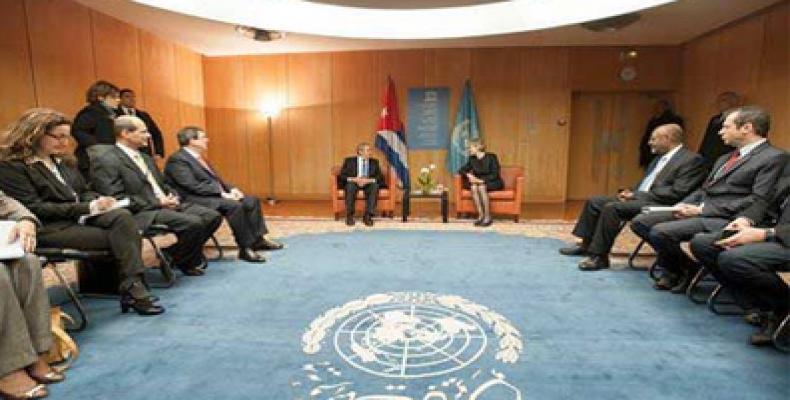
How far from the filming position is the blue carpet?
2096 mm

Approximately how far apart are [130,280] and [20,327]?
35.8 inches

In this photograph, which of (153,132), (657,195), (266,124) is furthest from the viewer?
(266,124)

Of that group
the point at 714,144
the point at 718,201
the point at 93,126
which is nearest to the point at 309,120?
the point at 93,126

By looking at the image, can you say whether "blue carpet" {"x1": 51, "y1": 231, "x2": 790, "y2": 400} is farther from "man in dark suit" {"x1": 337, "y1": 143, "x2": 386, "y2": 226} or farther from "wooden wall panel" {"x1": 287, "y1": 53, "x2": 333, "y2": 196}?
"wooden wall panel" {"x1": 287, "y1": 53, "x2": 333, "y2": 196}

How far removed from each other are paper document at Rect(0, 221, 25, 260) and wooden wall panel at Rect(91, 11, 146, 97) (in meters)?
4.33

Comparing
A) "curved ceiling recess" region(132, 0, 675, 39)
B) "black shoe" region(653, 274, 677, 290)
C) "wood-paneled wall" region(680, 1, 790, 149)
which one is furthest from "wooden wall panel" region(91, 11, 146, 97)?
"wood-paneled wall" region(680, 1, 790, 149)

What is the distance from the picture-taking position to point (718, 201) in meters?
3.26

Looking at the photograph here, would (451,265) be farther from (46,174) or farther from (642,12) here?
(642,12)

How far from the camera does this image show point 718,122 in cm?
552

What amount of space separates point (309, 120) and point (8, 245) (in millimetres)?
6213

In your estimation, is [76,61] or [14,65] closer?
[14,65]

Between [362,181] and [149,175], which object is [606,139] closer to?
[362,181]

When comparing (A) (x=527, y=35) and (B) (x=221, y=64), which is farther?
(B) (x=221, y=64)

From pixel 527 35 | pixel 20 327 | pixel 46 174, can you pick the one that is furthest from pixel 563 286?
pixel 527 35
